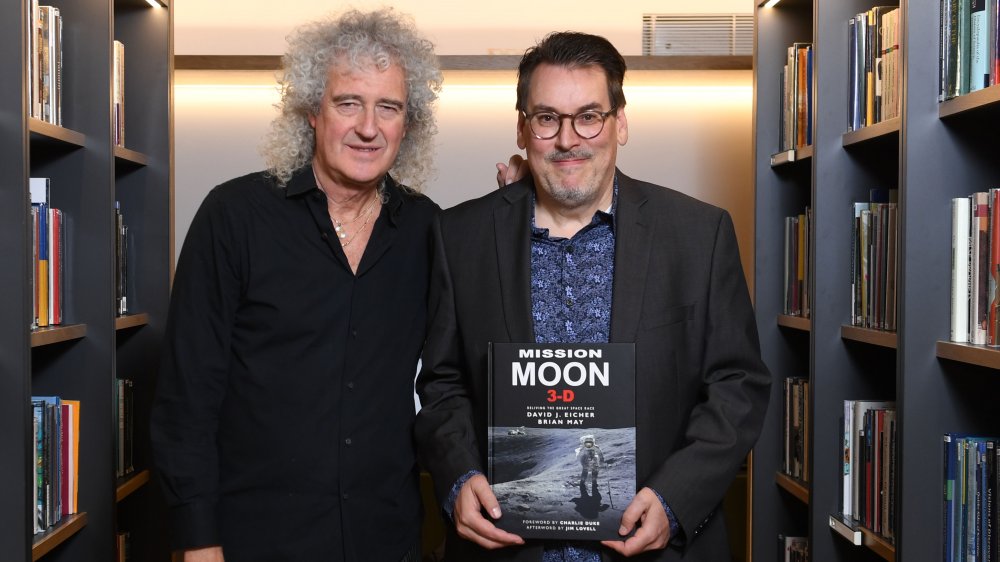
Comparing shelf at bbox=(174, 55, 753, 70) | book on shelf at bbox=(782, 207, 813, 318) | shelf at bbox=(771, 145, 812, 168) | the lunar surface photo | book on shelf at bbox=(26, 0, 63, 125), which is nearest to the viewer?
the lunar surface photo

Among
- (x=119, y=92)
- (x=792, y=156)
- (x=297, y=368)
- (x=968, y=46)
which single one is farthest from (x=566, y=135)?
(x=119, y=92)

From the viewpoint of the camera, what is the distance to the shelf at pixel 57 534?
2.21 m

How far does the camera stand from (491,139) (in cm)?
405

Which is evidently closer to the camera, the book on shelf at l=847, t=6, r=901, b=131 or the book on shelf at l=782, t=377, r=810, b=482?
the book on shelf at l=847, t=6, r=901, b=131

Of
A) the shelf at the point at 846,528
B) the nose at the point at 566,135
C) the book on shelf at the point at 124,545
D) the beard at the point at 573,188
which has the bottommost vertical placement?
the book on shelf at the point at 124,545

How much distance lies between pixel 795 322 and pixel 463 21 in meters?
2.00

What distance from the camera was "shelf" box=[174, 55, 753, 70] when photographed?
11.9 ft

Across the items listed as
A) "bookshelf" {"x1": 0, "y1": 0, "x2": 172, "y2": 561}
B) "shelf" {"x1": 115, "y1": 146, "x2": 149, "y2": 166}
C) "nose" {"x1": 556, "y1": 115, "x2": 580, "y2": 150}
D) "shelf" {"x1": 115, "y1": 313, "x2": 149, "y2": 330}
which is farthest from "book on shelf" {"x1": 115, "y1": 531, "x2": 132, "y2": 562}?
"nose" {"x1": 556, "y1": 115, "x2": 580, "y2": 150}

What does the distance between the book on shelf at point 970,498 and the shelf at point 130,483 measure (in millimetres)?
2095

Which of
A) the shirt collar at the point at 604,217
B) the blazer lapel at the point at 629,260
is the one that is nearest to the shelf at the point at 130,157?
the shirt collar at the point at 604,217

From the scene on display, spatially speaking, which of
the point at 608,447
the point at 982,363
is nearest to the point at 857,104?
the point at 982,363

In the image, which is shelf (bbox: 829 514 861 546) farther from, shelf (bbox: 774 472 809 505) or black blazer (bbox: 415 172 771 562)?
black blazer (bbox: 415 172 771 562)

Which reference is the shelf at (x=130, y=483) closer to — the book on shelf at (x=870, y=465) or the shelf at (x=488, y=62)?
the shelf at (x=488, y=62)

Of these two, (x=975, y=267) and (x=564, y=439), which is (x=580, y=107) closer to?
(x=564, y=439)
